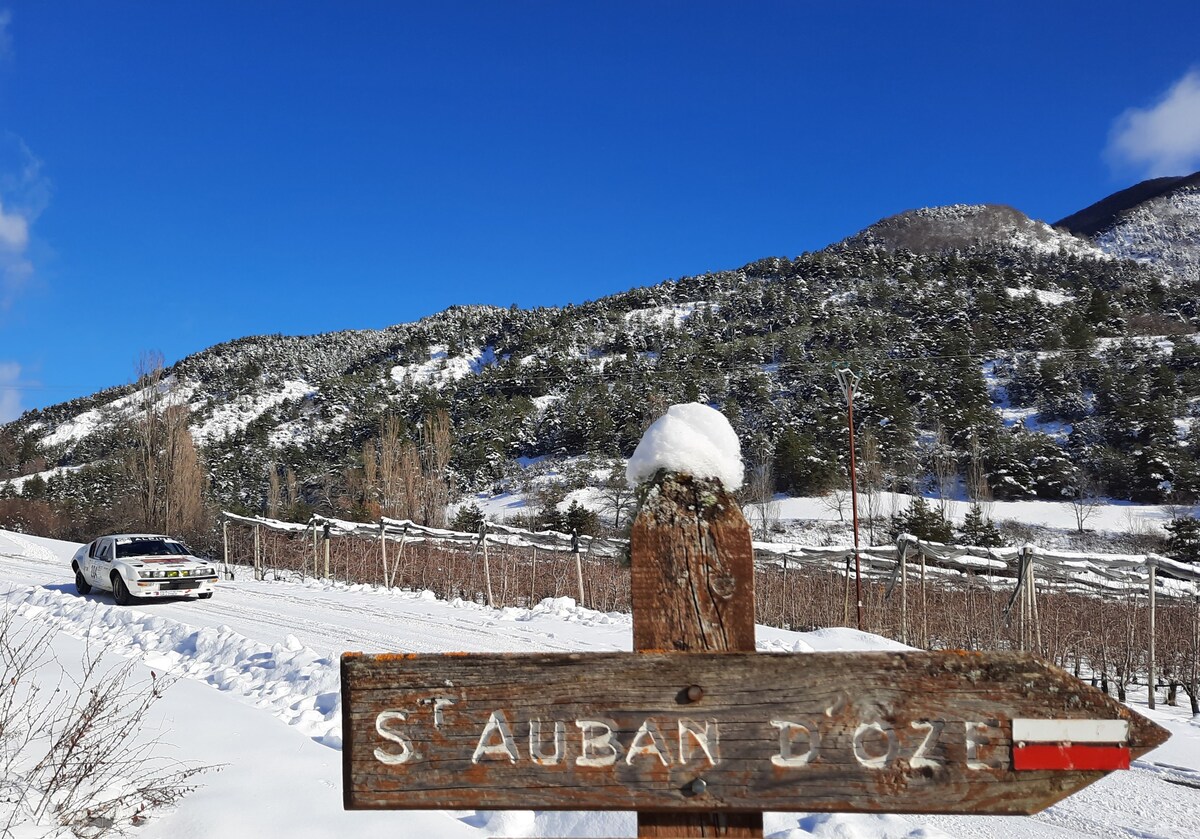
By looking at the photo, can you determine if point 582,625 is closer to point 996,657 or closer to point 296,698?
point 296,698

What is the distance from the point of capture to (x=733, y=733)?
4.46 ft

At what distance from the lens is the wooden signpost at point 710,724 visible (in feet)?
4.38

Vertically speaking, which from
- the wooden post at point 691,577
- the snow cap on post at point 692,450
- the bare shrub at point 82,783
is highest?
the snow cap on post at point 692,450

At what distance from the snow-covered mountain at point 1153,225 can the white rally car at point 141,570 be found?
401 feet

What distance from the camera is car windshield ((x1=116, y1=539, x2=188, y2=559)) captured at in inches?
651

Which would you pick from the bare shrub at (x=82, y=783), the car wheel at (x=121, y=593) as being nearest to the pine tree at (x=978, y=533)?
the car wheel at (x=121, y=593)

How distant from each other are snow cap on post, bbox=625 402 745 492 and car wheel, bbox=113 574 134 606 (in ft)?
56.6

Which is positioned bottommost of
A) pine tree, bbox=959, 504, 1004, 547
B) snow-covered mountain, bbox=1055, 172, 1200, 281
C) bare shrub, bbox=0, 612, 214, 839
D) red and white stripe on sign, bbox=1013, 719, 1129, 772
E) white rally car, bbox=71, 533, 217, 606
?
pine tree, bbox=959, 504, 1004, 547

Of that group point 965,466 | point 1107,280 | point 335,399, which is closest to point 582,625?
point 965,466

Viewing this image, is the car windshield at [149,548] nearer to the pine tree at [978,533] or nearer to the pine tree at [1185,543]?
the pine tree at [978,533]

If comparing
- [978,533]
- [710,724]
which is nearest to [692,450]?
[710,724]

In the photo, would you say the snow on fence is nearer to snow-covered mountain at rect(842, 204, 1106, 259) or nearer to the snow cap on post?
the snow cap on post

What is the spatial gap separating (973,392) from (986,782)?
58.6m

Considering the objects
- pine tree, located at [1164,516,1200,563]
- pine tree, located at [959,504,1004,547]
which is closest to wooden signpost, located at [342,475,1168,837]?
pine tree, located at [959,504,1004,547]
